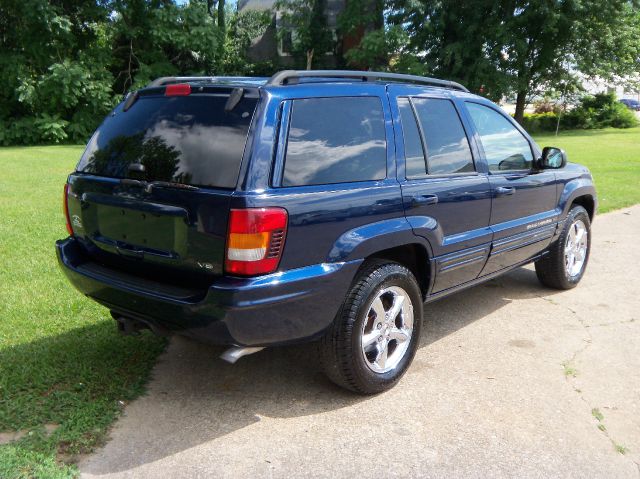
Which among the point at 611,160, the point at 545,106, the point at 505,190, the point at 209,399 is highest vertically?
the point at 545,106

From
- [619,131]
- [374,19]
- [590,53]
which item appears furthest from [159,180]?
[619,131]

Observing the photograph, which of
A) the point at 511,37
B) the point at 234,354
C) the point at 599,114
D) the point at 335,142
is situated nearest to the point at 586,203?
the point at 335,142

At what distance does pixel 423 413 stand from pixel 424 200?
4.11ft

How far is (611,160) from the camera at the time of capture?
18.1 m

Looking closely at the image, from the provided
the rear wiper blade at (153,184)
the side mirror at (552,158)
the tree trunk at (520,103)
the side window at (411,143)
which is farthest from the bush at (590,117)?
the rear wiper blade at (153,184)

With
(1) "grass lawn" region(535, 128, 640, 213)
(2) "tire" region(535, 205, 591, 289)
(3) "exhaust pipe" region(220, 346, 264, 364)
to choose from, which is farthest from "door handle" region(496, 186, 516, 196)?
(1) "grass lawn" region(535, 128, 640, 213)

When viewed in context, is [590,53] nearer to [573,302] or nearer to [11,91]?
[11,91]

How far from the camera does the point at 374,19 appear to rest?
2922 cm

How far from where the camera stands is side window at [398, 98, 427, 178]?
3773 millimetres

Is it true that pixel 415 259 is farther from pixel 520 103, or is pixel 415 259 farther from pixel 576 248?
pixel 520 103

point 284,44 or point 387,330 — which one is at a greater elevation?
point 284,44

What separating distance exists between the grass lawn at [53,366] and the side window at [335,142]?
1.65 m

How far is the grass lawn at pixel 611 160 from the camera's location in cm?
Result: 1098

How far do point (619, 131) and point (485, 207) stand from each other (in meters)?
33.4
